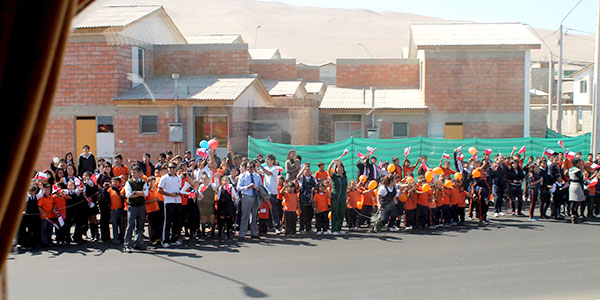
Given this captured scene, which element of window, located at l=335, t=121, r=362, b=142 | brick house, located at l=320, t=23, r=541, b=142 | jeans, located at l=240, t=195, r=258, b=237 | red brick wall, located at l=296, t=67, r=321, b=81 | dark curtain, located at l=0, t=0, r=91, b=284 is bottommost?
jeans, located at l=240, t=195, r=258, b=237

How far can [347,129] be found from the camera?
1075 inches

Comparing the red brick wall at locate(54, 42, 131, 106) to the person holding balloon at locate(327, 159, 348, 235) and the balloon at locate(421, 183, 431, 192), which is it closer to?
the person holding balloon at locate(327, 159, 348, 235)

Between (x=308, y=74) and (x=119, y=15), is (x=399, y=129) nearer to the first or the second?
(x=119, y=15)

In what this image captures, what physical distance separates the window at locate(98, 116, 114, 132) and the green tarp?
746cm

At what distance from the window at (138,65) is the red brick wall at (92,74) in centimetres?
94

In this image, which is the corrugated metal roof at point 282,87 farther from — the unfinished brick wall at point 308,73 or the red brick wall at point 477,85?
the unfinished brick wall at point 308,73

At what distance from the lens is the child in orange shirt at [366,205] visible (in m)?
14.7

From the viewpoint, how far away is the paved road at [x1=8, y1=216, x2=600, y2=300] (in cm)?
817

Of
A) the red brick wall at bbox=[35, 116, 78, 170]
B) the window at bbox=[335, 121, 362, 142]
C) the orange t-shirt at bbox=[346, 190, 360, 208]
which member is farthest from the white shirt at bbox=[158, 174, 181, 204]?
the window at bbox=[335, 121, 362, 142]

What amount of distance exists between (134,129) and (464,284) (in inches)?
705

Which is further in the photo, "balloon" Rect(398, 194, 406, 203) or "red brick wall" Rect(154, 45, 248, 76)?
"red brick wall" Rect(154, 45, 248, 76)

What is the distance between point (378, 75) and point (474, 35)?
19.0 feet

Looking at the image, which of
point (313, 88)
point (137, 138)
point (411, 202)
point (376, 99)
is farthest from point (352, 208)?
point (313, 88)

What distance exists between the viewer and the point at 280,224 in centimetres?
1470
